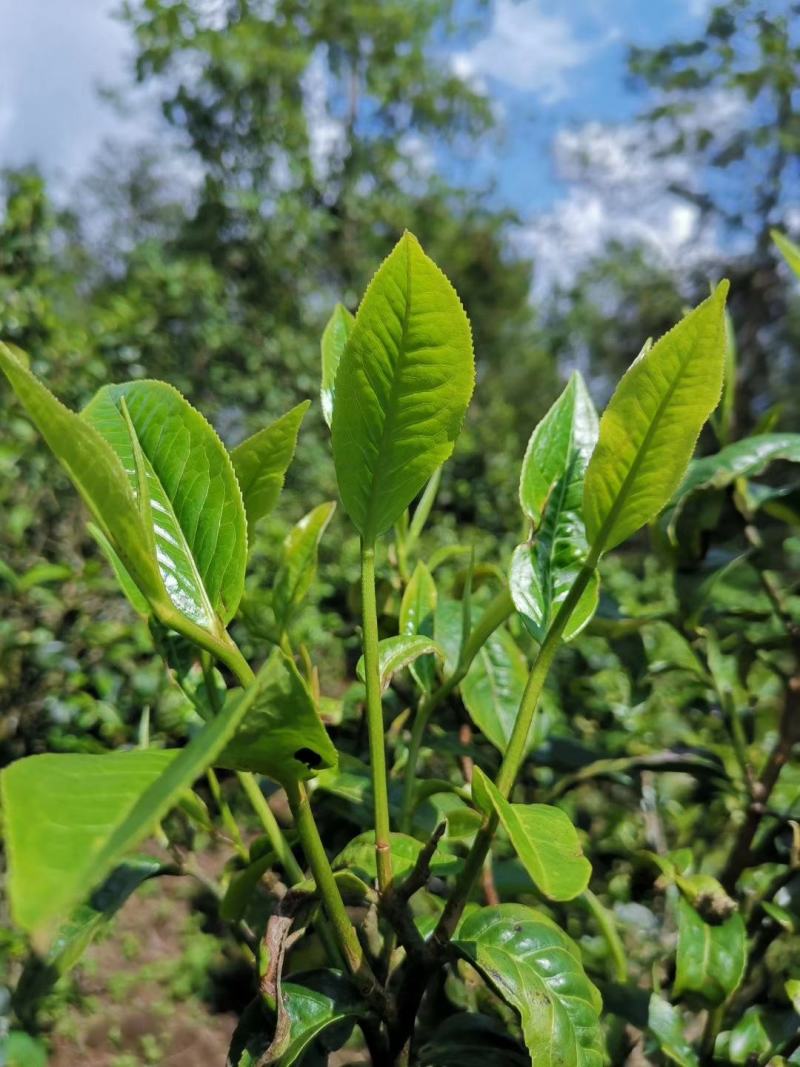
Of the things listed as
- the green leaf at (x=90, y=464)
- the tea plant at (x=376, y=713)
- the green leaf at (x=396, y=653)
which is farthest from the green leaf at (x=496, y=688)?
the green leaf at (x=90, y=464)

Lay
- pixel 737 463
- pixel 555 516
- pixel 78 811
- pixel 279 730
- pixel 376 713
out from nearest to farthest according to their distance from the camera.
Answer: pixel 78 811
pixel 279 730
pixel 376 713
pixel 555 516
pixel 737 463

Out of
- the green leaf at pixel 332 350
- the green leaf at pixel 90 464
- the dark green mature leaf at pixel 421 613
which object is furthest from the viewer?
the dark green mature leaf at pixel 421 613

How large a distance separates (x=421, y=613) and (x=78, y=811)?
1.49 feet

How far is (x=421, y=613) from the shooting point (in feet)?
2.36

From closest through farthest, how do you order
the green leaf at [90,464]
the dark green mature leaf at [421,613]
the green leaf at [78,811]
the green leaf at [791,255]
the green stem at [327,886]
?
1. the green leaf at [78,811]
2. the green leaf at [90,464]
3. the green stem at [327,886]
4. the dark green mature leaf at [421,613]
5. the green leaf at [791,255]

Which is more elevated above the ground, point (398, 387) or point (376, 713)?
point (398, 387)

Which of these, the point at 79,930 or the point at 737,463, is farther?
the point at 737,463

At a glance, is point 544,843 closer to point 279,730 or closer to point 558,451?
point 279,730

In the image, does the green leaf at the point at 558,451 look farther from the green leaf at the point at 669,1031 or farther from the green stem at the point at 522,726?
the green leaf at the point at 669,1031

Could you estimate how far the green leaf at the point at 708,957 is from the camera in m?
0.70

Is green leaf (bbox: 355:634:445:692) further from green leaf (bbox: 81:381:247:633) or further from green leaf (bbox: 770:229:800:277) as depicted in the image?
green leaf (bbox: 770:229:800:277)

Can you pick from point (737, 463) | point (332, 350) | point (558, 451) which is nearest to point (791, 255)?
point (737, 463)

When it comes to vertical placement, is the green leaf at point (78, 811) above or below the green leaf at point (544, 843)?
above

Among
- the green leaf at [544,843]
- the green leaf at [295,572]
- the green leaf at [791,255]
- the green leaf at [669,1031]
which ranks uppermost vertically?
the green leaf at [791,255]
